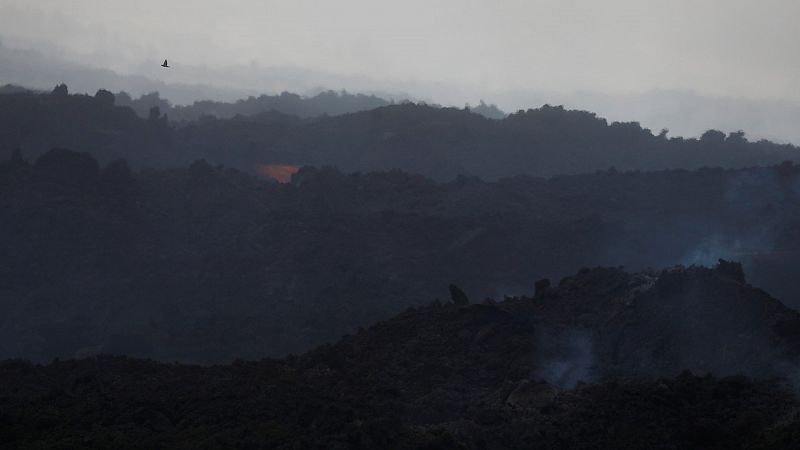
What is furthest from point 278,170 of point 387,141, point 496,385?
point 496,385

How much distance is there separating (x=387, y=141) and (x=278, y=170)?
8277 millimetres

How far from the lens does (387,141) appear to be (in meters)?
79.5

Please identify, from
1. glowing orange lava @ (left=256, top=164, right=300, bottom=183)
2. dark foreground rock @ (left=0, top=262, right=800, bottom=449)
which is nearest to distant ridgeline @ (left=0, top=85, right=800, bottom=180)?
glowing orange lava @ (left=256, top=164, right=300, bottom=183)

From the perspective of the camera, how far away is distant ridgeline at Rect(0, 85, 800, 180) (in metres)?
72.2

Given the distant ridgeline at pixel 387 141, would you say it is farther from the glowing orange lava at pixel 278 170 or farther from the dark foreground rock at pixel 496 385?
the dark foreground rock at pixel 496 385

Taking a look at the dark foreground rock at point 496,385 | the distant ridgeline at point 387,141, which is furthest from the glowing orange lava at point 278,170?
the dark foreground rock at point 496,385

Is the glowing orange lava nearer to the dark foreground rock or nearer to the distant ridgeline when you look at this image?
the distant ridgeline

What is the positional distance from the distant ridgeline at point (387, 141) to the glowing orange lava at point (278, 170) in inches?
13.3

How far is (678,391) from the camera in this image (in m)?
20.2

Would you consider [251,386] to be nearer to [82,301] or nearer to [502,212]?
[82,301]

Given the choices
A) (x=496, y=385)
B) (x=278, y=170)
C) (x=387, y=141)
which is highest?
(x=387, y=141)

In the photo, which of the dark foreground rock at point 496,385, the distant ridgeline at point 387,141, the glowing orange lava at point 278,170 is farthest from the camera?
the glowing orange lava at point 278,170

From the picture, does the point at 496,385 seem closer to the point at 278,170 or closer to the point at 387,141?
the point at 278,170

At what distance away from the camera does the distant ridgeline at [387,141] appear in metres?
72.2
